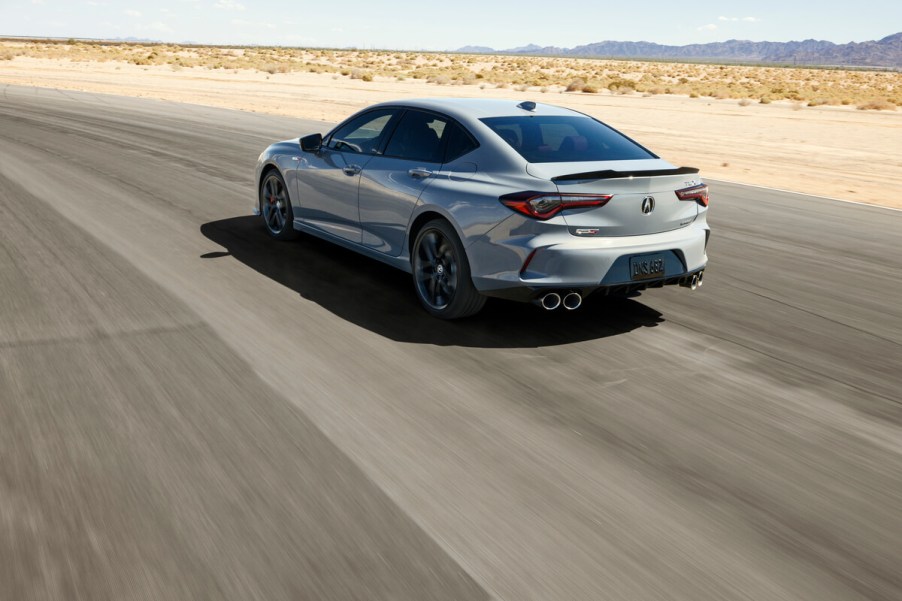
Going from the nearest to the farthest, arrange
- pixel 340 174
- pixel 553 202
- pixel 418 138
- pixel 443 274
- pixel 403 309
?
pixel 553 202 → pixel 443 274 → pixel 403 309 → pixel 418 138 → pixel 340 174

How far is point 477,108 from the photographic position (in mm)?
6703

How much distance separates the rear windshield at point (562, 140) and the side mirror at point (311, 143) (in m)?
2.15

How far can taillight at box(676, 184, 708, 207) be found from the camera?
6.00 meters

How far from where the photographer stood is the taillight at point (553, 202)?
5.54 meters

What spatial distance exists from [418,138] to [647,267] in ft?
7.07

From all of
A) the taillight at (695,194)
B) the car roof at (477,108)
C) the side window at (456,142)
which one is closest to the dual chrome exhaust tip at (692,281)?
the taillight at (695,194)

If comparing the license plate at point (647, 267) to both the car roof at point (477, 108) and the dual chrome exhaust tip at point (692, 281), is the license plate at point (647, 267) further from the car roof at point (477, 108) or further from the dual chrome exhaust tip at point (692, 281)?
the car roof at point (477, 108)

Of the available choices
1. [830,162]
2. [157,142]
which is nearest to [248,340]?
[157,142]

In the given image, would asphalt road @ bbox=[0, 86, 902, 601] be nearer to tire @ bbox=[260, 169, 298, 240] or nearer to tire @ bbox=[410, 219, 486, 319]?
tire @ bbox=[410, 219, 486, 319]

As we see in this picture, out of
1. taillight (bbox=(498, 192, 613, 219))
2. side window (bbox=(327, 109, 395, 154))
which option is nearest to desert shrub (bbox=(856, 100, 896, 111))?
side window (bbox=(327, 109, 395, 154))

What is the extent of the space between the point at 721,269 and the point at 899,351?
8.01 feet

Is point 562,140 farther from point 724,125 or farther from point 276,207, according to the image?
point 724,125

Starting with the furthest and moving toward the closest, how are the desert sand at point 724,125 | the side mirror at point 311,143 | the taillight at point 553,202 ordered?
1. the desert sand at point 724,125
2. the side mirror at point 311,143
3. the taillight at point 553,202

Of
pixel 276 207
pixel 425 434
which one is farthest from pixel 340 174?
pixel 425 434
